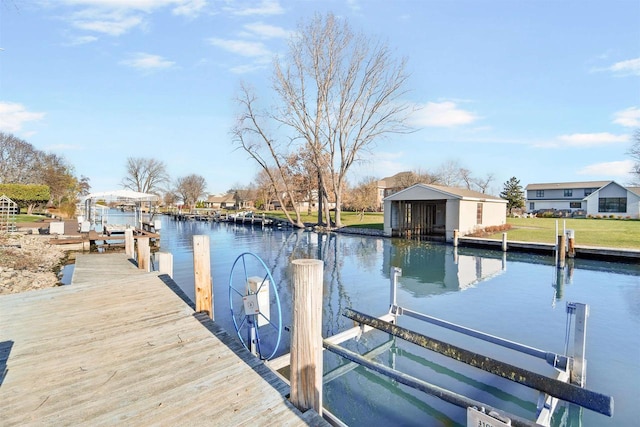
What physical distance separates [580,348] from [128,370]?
519cm

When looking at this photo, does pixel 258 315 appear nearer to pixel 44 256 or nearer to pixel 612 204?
pixel 44 256

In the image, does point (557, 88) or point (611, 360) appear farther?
point (557, 88)

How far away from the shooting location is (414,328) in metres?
6.51

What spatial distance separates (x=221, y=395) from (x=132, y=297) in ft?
10.8

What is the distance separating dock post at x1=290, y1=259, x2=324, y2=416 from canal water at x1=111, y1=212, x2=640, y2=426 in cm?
152

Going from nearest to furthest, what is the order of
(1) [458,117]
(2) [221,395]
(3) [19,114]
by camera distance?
(2) [221,395], (3) [19,114], (1) [458,117]

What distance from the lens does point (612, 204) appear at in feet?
133

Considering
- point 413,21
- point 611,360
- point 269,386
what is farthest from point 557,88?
point 269,386

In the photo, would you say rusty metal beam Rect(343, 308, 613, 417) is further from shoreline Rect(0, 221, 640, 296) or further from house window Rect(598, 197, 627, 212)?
house window Rect(598, 197, 627, 212)

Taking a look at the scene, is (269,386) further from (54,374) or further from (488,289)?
(488,289)

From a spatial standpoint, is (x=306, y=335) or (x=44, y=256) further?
(x=44, y=256)

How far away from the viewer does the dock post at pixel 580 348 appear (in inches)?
158

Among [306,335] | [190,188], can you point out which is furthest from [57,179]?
[306,335]

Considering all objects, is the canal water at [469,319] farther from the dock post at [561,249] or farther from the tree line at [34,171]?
the tree line at [34,171]
